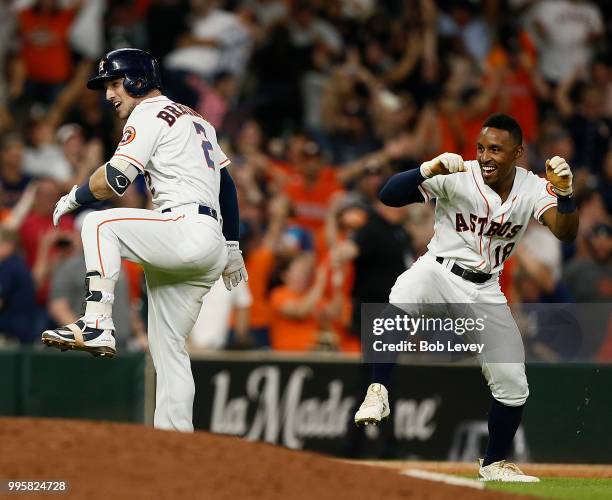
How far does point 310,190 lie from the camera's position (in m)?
13.1

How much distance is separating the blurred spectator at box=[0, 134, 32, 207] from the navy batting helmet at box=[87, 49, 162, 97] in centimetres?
502

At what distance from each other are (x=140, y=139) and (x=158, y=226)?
0.47 metres

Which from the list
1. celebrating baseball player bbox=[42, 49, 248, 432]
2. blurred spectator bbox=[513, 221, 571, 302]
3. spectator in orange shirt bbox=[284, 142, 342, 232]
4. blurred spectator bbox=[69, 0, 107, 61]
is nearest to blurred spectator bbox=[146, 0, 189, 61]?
blurred spectator bbox=[69, 0, 107, 61]

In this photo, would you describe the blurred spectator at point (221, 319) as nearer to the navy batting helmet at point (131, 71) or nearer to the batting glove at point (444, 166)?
the navy batting helmet at point (131, 71)

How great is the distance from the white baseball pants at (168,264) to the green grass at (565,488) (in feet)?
6.02

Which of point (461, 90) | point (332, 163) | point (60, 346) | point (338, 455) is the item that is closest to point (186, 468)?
point (60, 346)

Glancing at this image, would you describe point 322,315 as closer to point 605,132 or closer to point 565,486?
point 565,486

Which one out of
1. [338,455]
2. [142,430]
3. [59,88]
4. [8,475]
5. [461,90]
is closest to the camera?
[8,475]

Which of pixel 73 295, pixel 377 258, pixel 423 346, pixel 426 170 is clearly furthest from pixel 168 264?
pixel 73 295

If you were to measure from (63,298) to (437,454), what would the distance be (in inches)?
132

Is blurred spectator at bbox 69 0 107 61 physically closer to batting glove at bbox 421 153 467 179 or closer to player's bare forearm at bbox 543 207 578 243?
batting glove at bbox 421 153 467 179

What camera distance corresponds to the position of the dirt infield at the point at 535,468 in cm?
916

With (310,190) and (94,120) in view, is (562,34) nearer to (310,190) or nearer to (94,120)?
(310,190)

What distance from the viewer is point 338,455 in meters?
10.9
